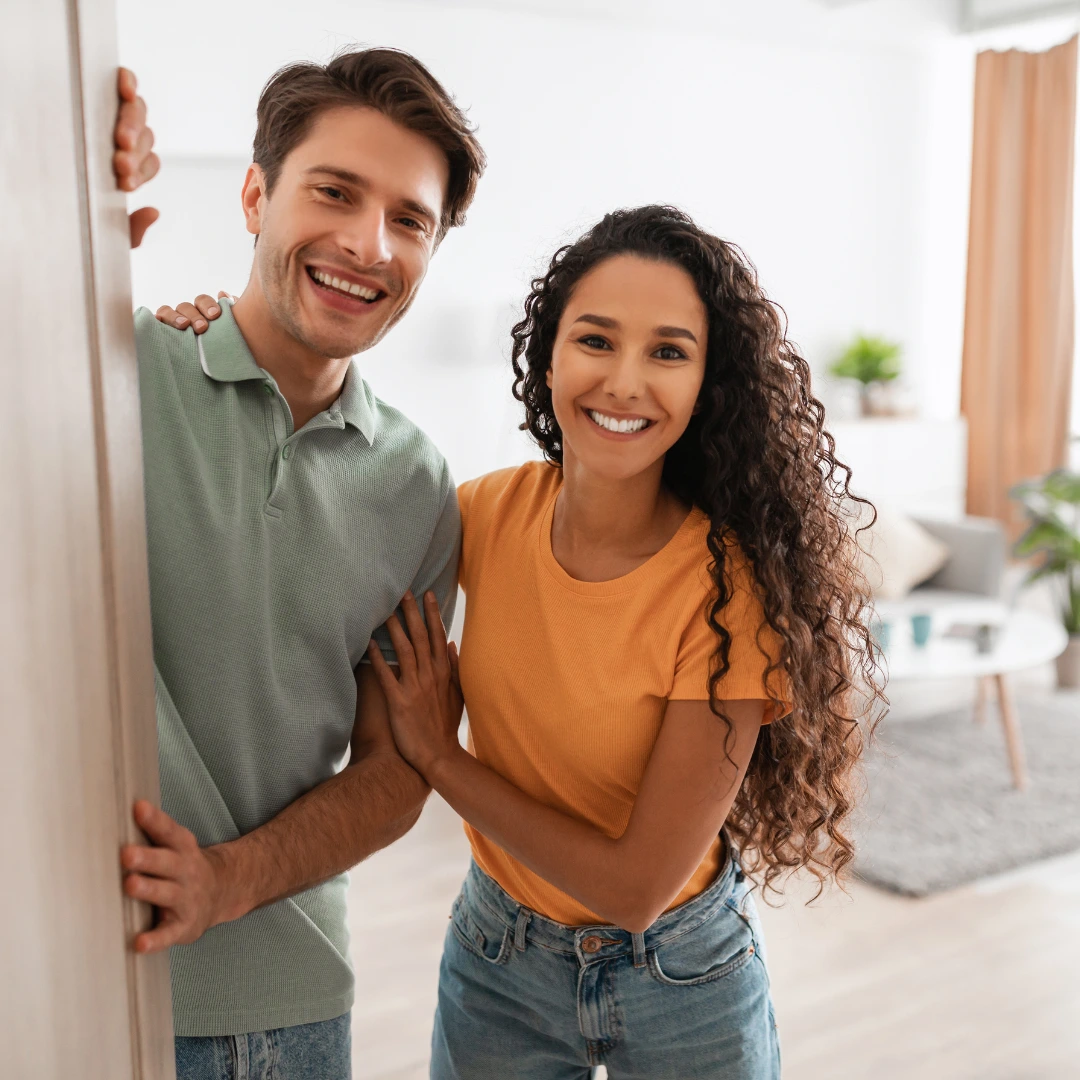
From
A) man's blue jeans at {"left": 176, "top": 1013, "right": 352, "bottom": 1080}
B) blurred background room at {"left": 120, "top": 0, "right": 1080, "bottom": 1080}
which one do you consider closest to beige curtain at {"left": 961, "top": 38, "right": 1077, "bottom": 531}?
blurred background room at {"left": 120, "top": 0, "right": 1080, "bottom": 1080}

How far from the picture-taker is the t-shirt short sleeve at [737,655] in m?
1.35

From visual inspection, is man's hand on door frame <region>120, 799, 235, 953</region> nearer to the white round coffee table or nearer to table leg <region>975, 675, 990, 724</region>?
the white round coffee table

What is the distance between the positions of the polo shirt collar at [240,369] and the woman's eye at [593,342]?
0.86 feet

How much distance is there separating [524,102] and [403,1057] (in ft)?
12.5

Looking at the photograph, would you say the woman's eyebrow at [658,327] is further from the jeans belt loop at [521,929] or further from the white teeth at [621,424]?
the jeans belt loop at [521,929]

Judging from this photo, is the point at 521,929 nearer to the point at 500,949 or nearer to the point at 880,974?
the point at 500,949

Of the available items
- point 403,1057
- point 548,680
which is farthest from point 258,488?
point 403,1057

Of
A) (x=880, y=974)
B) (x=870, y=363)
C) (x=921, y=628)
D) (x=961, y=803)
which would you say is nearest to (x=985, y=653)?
(x=921, y=628)

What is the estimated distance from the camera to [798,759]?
1.51 metres

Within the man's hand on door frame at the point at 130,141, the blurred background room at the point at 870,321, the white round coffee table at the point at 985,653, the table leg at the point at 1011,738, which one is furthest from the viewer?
the table leg at the point at 1011,738

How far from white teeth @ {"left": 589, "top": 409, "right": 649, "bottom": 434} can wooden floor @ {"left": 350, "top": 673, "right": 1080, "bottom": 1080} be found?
6.18 feet

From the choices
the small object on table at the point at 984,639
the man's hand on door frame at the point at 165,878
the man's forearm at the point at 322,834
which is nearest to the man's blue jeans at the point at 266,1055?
the man's forearm at the point at 322,834

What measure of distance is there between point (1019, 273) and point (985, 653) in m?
3.32

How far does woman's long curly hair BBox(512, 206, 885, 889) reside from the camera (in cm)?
141
